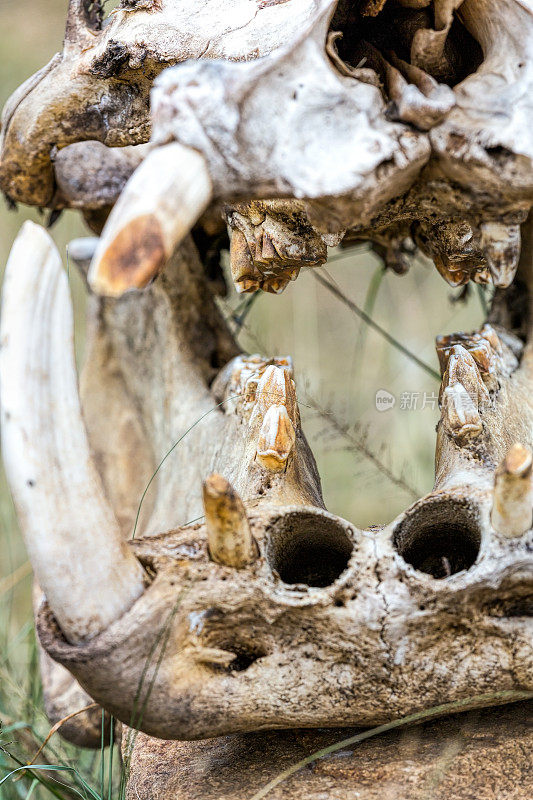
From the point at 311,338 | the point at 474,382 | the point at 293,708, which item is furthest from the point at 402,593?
the point at 311,338

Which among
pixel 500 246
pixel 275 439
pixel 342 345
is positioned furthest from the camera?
pixel 342 345

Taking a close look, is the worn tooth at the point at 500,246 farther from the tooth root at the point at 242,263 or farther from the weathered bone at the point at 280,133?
the tooth root at the point at 242,263

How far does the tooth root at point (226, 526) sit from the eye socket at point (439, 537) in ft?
0.70

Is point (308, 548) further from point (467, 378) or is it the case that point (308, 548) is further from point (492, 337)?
point (492, 337)

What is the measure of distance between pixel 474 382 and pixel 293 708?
0.62m

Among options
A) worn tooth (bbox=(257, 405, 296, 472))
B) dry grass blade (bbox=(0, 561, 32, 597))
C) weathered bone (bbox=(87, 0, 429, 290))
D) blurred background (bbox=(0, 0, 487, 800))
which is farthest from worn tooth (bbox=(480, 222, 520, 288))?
dry grass blade (bbox=(0, 561, 32, 597))

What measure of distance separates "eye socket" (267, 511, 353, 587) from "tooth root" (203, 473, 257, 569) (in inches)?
2.2

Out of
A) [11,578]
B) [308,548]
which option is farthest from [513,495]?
[11,578]

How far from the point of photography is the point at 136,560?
118cm

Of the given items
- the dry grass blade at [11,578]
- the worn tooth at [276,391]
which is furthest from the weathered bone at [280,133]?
the dry grass blade at [11,578]

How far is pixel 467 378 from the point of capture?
1.49m

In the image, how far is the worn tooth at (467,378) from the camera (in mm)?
1481

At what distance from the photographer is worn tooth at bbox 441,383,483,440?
1411 millimetres

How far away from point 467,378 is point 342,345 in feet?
8.66
